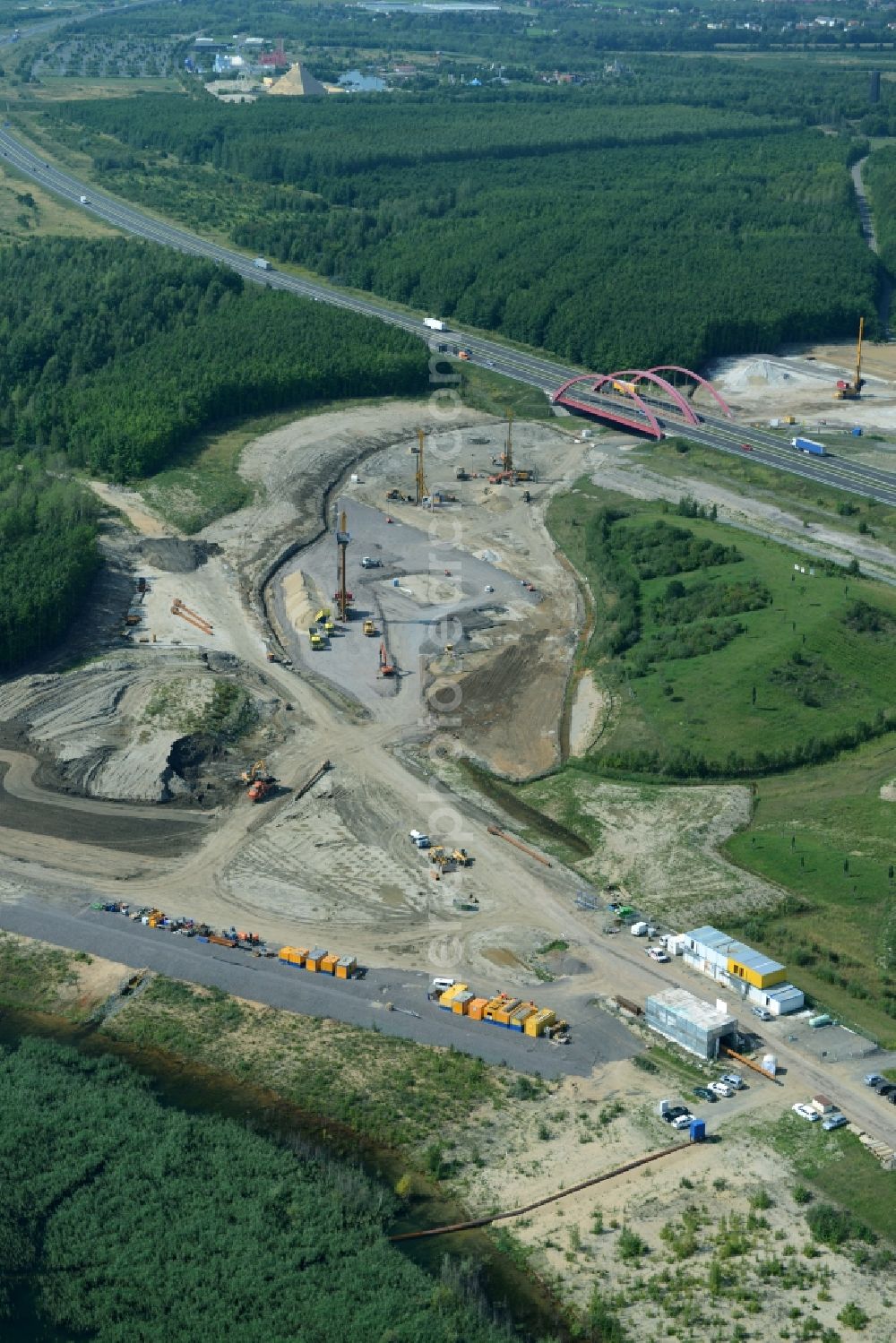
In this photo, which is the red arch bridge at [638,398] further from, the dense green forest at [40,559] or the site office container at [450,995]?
the site office container at [450,995]

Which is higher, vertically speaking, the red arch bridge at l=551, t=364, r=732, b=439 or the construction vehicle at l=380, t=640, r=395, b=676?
the red arch bridge at l=551, t=364, r=732, b=439

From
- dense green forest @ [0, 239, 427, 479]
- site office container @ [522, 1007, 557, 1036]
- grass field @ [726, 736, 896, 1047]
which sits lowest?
site office container @ [522, 1007, 557, 1036]

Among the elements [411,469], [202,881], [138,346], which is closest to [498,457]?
[411,469]

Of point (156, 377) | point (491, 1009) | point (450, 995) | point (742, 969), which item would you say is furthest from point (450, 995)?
point (156, 377)

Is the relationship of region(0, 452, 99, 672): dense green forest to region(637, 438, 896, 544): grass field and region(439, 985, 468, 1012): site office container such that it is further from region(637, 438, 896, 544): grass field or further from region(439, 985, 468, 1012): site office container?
region(637, 438, 896, 544): grass field

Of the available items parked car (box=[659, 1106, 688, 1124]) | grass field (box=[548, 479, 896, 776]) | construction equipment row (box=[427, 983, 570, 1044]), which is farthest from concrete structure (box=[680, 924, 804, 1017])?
grass field (box=[548, 479, 896, 776])

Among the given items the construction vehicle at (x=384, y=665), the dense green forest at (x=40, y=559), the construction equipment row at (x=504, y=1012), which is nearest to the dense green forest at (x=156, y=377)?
the dense green forest at (x=40, y=559)
